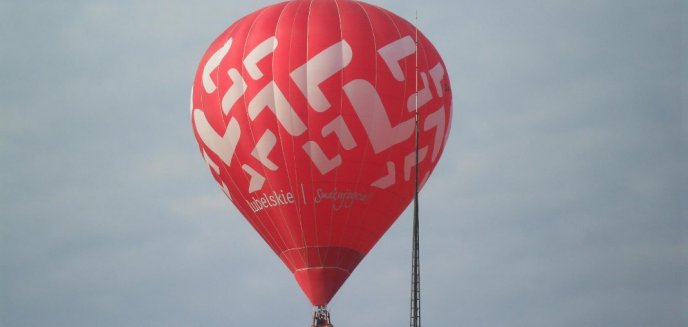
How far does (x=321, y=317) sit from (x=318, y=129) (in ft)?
18.3

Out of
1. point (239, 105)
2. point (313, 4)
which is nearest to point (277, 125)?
point (239, 105)

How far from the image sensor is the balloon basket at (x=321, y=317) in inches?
1753

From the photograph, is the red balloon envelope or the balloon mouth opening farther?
the balloon mouth opening

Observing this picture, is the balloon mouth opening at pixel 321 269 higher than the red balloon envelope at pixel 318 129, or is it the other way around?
the red balloon envelope at pixel 318 129

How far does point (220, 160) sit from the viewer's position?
46.2 metres

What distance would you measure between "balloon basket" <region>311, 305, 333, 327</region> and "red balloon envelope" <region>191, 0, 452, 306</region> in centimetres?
50

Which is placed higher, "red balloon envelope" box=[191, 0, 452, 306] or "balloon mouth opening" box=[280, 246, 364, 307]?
"red balloon envelope" box=[191, 0, 452, 306]

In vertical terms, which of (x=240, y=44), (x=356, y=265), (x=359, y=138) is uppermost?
(x=240, y=44)

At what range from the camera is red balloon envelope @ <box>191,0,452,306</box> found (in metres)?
44.6

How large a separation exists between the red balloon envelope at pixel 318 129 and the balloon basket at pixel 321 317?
19.6 inches

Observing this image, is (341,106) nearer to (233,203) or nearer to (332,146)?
(332,146)

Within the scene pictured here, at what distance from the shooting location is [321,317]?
44.8 m

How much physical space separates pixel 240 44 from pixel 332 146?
439 centimetres

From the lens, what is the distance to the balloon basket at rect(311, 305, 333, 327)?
44531 mm
